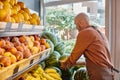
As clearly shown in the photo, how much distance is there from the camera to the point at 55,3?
16.2 feet

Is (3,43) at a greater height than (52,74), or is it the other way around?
(3,43)

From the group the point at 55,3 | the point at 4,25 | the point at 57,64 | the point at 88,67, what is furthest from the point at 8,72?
the point at 55,3

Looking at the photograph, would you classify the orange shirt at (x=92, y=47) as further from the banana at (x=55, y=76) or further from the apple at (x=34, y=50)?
the apple at (x=34, y=50)

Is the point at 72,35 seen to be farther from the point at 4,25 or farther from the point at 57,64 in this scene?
the point at 4,25

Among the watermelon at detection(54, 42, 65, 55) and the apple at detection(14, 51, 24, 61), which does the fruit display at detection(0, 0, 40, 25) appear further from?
the watermelon at detection(54, 42, 65, 55)

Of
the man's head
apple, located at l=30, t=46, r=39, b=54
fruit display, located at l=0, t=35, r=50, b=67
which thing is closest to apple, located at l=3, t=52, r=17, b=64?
fruit display, located at l=0, t=35, r=50, b=67

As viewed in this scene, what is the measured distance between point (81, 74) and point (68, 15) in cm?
148

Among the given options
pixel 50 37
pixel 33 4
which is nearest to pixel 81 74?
pixel 50 37

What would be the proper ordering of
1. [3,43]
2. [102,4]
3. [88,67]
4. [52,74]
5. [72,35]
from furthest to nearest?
[72,35] < [102,4] < [52,74] < [88,67] < [3,43]

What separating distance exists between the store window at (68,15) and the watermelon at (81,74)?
961 mm

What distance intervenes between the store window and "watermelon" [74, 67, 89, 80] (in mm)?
961

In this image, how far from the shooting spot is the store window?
4555mm

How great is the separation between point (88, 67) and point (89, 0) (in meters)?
1.70

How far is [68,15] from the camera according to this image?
490 centimetres
